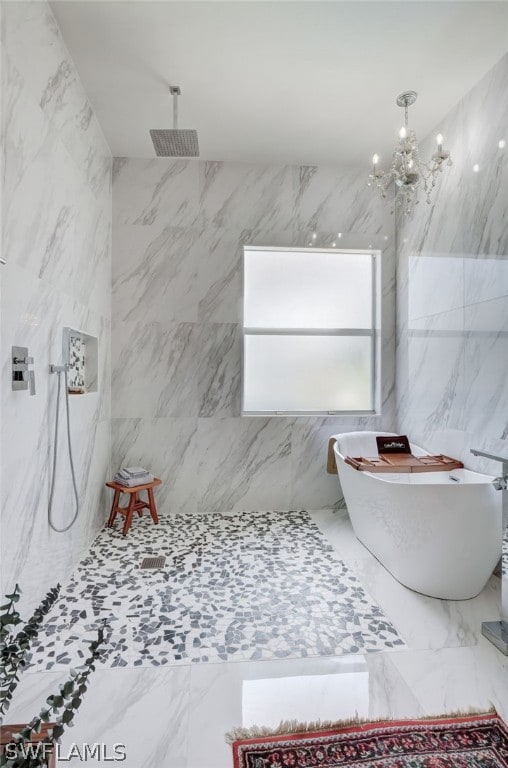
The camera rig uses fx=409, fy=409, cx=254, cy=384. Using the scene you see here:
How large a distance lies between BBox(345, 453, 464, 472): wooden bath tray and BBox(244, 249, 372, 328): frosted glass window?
1376 millimetres

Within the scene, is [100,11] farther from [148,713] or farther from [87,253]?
[148,713]

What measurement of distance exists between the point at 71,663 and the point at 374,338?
3317mm

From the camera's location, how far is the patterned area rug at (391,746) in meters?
1.36

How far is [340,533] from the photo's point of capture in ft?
10.6

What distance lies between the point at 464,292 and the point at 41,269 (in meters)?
2.64

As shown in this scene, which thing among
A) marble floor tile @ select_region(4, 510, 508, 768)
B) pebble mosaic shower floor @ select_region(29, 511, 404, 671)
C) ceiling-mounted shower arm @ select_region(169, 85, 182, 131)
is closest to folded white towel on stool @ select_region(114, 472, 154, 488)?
pebble mosaic shower floor @ select_region(29, 511, 404, 671)

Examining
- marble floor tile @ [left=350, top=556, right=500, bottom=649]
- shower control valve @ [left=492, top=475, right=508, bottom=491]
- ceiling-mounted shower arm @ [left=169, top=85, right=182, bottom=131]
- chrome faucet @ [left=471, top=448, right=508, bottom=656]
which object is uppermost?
ceiling-mounted shower arm @ [left=169, top=85, right=182, bottom=131]

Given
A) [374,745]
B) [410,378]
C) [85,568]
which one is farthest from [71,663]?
[410,378]

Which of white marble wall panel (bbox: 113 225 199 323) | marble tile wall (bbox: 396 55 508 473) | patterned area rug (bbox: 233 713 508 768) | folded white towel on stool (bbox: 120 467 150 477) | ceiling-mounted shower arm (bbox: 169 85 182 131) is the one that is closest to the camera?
patterned area rug (bbox: 233 713 508 768)

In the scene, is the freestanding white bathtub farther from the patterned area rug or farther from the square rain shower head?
the square rain shower head

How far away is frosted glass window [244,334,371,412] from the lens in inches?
148

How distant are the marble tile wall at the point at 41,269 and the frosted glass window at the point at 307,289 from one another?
1.41 meters

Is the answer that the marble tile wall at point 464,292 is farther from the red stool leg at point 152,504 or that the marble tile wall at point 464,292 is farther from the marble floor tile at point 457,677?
the red stool leg at point 152,504

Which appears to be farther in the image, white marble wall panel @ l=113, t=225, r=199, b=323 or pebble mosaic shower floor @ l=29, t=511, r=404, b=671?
white marble wall panel @ l=113, t=225, r=199, b=323
